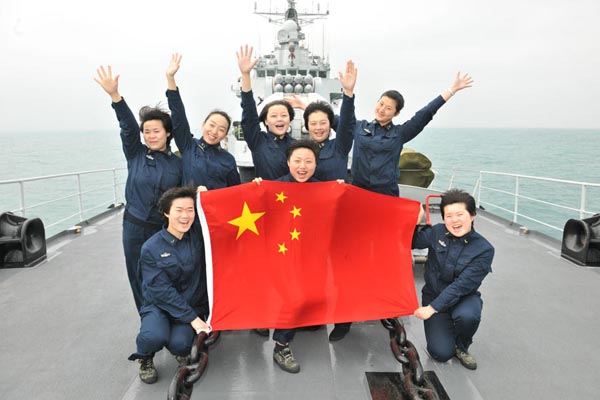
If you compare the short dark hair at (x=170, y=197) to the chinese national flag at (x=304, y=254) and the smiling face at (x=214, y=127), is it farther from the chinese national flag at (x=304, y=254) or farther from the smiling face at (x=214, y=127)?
the smiling face at (x=214, y=127)

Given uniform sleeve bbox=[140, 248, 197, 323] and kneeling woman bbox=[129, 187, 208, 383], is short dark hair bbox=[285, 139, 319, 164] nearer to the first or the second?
kneeling woman bbox=[129, 187, 208, 383]

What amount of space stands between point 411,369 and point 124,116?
231 cm

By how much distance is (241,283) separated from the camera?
7.77 feet

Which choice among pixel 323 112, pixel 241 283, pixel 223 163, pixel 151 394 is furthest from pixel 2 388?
pixel 323 112

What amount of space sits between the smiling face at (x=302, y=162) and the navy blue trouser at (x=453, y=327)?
1.27 m

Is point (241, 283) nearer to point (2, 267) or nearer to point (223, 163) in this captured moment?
point (223, 163)

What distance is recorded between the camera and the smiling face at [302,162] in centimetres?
239

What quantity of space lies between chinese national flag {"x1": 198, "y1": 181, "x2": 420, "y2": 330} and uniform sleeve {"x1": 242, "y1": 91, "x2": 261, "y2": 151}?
0.43m

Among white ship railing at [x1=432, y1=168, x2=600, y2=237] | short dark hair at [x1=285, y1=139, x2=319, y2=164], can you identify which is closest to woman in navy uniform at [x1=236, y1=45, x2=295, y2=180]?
short dark hair at [x1=285, y1=139, x2=319, y2=164]

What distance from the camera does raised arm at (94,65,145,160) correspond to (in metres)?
2.46

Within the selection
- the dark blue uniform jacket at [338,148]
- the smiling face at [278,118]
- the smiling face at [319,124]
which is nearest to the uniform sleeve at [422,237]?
the dark blue uniform jacket at [338,148]

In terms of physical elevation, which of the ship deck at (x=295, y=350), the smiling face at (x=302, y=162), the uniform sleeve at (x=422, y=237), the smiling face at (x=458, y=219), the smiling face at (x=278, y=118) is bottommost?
the ship deck at (x=295, y=350)

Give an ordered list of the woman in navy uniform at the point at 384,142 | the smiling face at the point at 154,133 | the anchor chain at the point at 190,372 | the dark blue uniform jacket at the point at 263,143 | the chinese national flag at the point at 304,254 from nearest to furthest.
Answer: the anchor chain at the point at 190,372 < the chinese national flag at the point at 304,254 < the smiling face at the point at 154,133 < the dark blue uniform jacket at the point at 263,143 < the woman in navy uniform at the point at 384,142

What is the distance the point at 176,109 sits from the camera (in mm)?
2602
